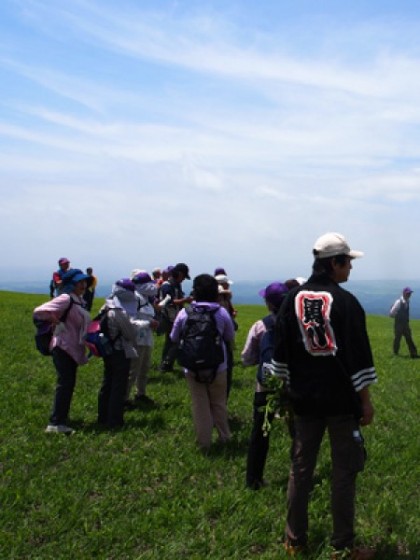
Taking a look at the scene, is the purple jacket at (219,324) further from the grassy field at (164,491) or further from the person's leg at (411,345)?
the person's leg at (411,345)

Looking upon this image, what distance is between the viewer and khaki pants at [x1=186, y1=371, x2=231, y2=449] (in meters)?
7.89

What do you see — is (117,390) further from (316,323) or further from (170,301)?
(316,323)

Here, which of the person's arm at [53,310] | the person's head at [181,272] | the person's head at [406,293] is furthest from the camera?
the person's head at [406,293]

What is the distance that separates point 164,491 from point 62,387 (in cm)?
293

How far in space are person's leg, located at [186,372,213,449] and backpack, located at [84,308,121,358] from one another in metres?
1.65

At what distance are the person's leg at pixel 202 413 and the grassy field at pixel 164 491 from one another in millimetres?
236

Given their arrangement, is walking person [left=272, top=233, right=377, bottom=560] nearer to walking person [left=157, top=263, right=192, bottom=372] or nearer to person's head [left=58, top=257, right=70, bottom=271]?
walking person [left=157, top=263, right=192, bottom=372]

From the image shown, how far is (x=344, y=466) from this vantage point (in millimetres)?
4719

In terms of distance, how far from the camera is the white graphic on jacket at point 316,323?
15.0 feet

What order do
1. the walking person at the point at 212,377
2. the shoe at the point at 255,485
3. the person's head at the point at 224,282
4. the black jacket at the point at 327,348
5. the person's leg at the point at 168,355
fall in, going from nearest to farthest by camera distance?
the black jacket at the point at 327,348 < the shoe at the point at 255,485 < the walking person at the point at 212,377 < the person's head at the point at 224,282 < the person's leg at the point at 168,355

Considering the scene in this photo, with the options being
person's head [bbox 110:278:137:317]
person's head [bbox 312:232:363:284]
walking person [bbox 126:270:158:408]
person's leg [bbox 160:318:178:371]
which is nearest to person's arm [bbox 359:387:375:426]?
person's head [bbox 312:232:363:284]

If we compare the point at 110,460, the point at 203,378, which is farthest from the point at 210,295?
the point at 110,460

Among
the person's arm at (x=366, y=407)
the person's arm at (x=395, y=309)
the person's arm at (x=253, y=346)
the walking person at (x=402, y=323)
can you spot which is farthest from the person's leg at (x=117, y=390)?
the person's arm at (x=395, y=309)

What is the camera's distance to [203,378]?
7.71m
